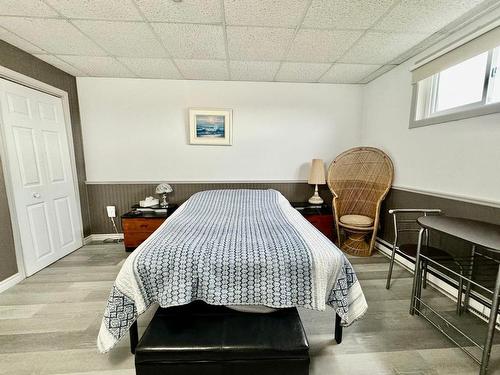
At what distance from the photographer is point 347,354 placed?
4.43 ft

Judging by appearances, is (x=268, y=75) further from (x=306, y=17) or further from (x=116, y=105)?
(x=116, y=105)

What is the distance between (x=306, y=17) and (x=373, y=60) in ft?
3.93

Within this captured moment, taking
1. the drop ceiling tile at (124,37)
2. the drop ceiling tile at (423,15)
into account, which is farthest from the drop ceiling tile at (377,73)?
the drop ceiling tile at (124,37)

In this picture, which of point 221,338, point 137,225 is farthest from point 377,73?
point 137,225

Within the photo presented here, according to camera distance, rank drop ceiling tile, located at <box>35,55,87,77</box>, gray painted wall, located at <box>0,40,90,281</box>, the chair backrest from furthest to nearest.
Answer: the chair backrest
drop ceiling tile, located at <box>35,55,87,77</box>
gray painted wall, located at <box>0,40,90,281</box>

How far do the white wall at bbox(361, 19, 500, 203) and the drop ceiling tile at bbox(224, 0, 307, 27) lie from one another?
5.24ft

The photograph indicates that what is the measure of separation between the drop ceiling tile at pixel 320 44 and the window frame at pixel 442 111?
921mm

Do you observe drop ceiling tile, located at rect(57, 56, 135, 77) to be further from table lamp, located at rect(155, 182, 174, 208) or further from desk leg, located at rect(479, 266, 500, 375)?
desk leg, located at rect(479, 266, 500, 375)

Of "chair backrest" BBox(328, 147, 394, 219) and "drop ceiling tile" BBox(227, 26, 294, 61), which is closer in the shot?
"drop ceiling tile" BBox(227, 26, 294, 61)

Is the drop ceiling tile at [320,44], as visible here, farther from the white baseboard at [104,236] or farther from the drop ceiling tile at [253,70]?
the white baseboard at [104,236]

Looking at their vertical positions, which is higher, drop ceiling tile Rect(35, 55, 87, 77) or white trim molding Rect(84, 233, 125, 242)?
drop ceiling tile Rect(35, 55, 87, 77)

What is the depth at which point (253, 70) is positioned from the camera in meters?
2.68

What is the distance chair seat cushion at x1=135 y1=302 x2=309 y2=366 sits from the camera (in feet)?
3.34

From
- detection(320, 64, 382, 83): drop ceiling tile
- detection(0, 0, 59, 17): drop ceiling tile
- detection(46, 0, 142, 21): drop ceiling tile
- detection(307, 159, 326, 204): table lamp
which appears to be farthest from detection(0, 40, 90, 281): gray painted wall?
detection(320, 64, 382, 83): drop ceiling tile
